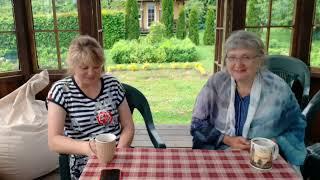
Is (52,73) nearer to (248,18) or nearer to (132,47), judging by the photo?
(248,18)

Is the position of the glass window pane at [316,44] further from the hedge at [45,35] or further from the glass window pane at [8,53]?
the glass window pane at [8,53]

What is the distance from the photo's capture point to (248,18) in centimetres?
290

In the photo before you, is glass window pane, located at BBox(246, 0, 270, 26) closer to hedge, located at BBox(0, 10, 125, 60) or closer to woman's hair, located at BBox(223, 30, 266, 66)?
woman's hair, located at BBox(223, 30, 266, 66)

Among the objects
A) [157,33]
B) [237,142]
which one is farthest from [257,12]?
[157,33]

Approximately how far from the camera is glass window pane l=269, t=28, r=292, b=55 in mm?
2928

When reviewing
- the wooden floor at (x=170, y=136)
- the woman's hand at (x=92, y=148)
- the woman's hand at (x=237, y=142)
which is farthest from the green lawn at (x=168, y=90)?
the woman's hand at (x=92, y=148)

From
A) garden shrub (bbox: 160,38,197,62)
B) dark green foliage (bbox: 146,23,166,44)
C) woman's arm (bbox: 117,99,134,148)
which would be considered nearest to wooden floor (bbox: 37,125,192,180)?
woman's arm (bbox: 117,99,134,148)

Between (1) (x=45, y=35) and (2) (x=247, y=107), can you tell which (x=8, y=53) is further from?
(2) (x=247, y=107)

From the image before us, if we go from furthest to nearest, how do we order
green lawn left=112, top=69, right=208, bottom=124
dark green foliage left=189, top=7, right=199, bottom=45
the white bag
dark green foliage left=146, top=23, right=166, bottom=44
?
1. dark green foliage left=146, top=23, right=166, bottom=44
2. dark green foliage left=189, top=7, right=199, bottom=45
3. green lawn left=112, top=69, right=208, bottom=124
4. the white bag

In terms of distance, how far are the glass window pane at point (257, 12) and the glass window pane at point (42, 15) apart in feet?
6.12

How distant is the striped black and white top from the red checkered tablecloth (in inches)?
12.8

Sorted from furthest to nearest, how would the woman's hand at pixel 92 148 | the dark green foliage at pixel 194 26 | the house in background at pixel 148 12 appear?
the house in background at pixel 148 12 → the dark green foliage at pixel 194 26 → the woman's hand at pixel 92 148

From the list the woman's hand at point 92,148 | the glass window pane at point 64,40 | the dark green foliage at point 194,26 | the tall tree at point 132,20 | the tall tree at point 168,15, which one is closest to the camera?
the woman's hand at point 92,148

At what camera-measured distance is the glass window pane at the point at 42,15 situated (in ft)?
9.59
